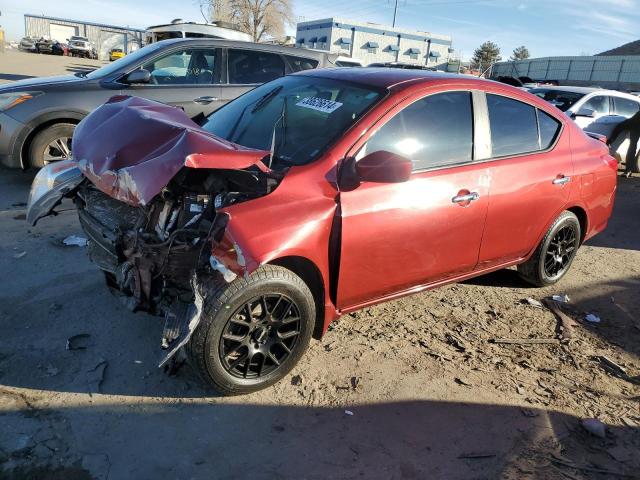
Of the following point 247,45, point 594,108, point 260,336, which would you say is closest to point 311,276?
point 260,336

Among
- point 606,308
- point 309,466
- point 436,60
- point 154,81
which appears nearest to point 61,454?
point 309,466

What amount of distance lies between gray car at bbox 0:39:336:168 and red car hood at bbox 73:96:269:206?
2.81 meters

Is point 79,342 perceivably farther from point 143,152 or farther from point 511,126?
point 511,126

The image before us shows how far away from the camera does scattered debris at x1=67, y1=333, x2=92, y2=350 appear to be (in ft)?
10.9

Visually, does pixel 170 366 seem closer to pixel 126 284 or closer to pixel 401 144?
pixel 126 284

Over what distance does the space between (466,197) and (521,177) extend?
68 centimetres

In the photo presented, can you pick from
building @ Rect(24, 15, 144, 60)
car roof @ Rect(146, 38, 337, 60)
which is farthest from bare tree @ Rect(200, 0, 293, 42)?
car roof @ Rect(146, 38, 337, 60)

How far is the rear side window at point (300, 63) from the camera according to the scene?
7.52m

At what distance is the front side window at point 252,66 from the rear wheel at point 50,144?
2.27m

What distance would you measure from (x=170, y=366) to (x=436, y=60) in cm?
6269

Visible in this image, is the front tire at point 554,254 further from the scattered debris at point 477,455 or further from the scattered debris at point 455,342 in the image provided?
the scattered debris at point 477,455

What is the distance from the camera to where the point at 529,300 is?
15.0ft

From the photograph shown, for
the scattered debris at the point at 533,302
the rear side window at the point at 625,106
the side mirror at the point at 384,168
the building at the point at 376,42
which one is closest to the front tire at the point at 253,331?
the side mirror at the point at 384,168

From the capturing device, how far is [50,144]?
6.39m
